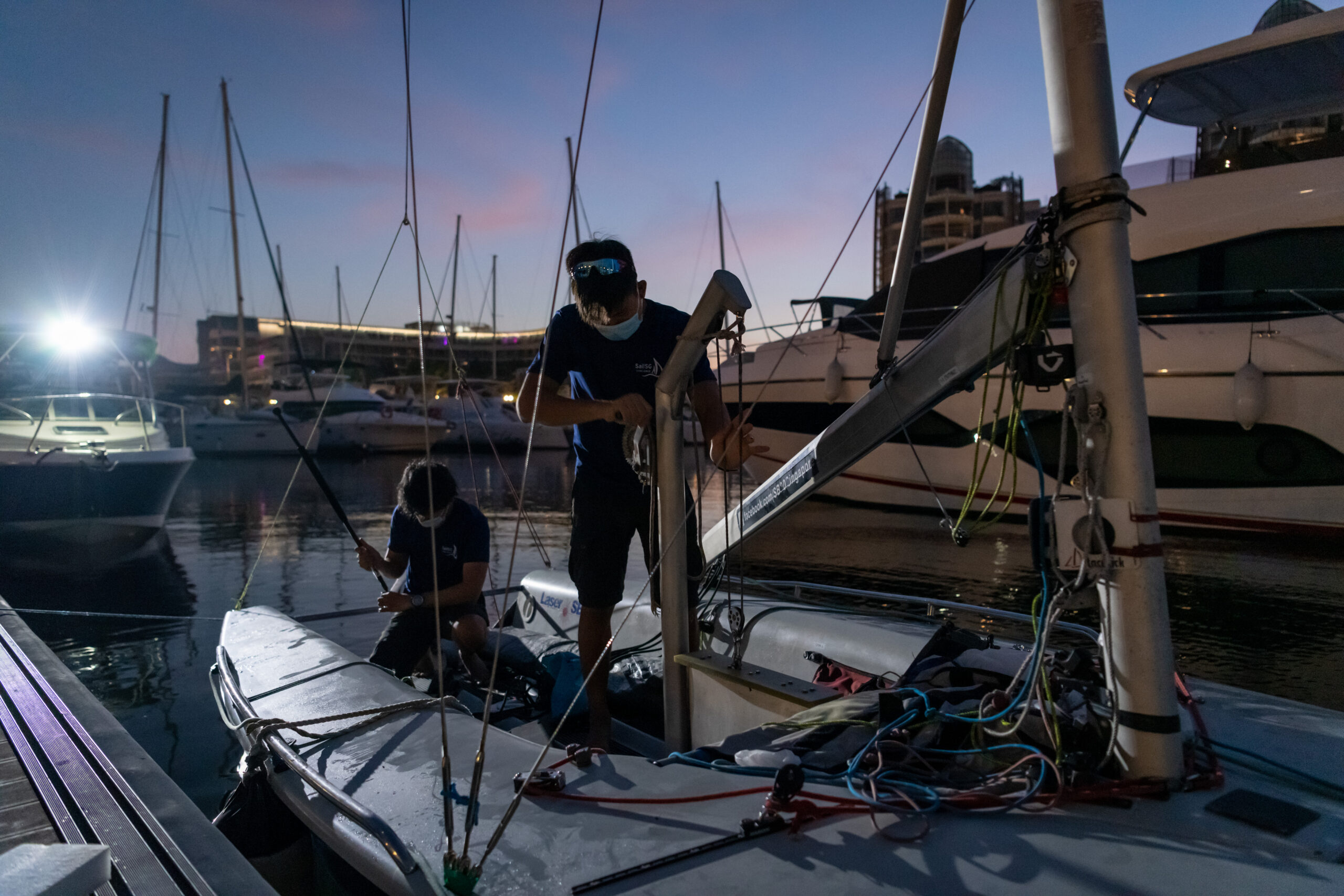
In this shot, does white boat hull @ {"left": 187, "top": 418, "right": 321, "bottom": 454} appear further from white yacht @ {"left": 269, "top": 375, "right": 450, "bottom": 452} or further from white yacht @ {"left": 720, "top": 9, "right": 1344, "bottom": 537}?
white yacht @ {"left": 720, "top": 9, "right": 1344, "bottom": 537}

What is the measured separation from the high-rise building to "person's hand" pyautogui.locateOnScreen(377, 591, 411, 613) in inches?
1983

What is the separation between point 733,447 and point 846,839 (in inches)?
45.1

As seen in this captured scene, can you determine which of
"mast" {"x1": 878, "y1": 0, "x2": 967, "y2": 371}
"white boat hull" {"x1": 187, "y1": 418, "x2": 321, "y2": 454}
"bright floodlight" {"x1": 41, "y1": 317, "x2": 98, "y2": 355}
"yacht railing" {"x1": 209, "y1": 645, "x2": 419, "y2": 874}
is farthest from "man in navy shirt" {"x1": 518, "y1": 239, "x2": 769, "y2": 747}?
"white boat hull" {"x1": 187, "y1": 418, "x2": 321, "y2": 454}

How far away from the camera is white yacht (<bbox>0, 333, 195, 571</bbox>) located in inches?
401

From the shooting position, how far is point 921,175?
7.59 feet

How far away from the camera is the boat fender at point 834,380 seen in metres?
12.6

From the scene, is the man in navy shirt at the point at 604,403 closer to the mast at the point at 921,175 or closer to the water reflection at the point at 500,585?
the water reflection at the point at 500,585

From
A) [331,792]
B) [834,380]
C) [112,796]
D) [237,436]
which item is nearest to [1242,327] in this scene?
[834,380]

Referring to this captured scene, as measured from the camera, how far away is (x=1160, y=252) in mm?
10461

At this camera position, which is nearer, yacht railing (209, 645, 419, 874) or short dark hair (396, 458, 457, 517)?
yacht railing (209, 645, 419, 874)

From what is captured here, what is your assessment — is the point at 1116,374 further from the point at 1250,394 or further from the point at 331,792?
the point at 1250,394

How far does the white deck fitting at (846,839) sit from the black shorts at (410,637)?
6.27 feet

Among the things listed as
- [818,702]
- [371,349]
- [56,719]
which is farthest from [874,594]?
[371,349]

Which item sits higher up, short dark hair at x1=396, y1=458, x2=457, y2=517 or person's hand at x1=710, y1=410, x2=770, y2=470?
person's hand at x1=710, y1=410, x2=770, y2=470
